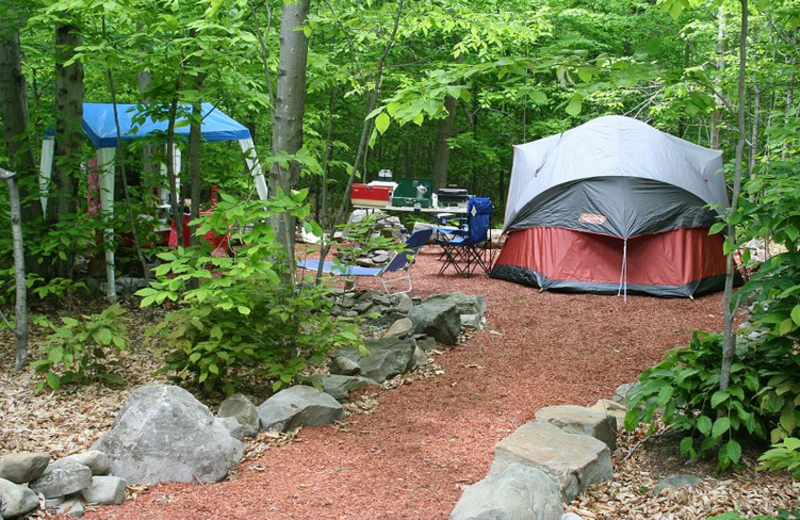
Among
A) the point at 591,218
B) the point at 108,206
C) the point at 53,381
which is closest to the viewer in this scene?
the point at 53,381

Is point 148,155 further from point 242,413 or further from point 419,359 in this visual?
point 242,413

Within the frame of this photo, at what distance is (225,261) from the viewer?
395cm

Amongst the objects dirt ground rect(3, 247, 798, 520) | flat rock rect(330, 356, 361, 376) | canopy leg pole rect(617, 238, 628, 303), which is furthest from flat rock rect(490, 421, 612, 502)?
canopy leg pole rect(617, 238, 628, 303)

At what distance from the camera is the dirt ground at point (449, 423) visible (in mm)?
3051

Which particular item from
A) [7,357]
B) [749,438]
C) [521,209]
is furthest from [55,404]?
[521,209]

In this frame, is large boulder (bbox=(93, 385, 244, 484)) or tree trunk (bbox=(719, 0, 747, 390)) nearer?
tree trunk (bbox=(719, 0, 747, 390))

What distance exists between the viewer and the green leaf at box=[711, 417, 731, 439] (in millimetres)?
3074

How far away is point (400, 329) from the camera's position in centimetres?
595

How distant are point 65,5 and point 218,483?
2959 mm

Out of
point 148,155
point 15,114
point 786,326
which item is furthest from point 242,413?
point 148,155

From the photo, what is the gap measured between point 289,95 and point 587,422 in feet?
9.39

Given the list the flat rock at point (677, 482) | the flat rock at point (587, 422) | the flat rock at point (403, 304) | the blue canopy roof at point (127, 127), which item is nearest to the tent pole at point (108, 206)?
the blue canopy roof at point (127, 127)

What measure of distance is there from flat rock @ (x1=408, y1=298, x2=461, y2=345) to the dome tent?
2736mm

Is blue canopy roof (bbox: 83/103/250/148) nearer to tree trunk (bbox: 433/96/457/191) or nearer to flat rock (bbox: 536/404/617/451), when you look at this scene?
flat rock (bbox: 536/404/617/451)
